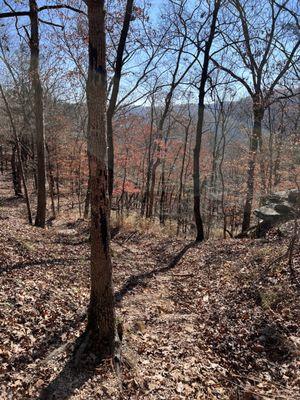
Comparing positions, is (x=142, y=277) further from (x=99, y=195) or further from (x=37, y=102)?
(x=37, y=102)

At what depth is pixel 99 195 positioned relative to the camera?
14.4ft

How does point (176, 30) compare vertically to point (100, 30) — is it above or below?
above

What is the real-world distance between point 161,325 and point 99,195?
122 inches

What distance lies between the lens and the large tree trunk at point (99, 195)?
13.4ft

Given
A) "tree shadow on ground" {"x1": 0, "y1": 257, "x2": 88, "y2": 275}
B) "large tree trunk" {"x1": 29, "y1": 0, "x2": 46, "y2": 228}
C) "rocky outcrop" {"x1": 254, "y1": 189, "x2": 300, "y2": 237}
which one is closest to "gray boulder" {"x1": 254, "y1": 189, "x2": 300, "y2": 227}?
"rocky outcrop" {"x1": 254, "y1": 189, "x2": 300, "y2": 237}

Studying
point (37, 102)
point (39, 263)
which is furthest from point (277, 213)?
point (37, 102)

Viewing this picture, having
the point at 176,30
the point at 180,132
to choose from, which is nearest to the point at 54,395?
the point at 176,30

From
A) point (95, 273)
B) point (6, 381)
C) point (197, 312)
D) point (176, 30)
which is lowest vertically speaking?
point (197, 312)

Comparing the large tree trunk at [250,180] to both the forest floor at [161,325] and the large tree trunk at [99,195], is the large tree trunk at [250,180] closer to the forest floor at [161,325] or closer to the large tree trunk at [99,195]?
the forest floor at [161,325]

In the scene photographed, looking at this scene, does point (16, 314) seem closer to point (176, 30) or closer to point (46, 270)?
point (46, 270)

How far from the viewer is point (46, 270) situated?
730 cm

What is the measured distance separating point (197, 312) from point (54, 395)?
3572mm

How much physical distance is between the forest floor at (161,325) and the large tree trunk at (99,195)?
0.44m

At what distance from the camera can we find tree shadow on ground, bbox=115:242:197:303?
24.4 ft
